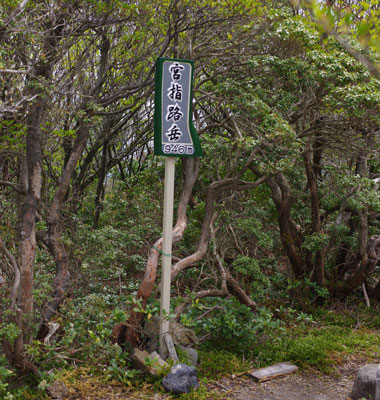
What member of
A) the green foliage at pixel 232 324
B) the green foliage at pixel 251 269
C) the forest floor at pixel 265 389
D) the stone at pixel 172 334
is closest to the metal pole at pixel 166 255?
the stone at pixel 172 334

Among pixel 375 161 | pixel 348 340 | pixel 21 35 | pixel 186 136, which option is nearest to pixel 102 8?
pixel 21 35

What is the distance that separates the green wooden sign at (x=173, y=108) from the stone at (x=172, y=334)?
208cm

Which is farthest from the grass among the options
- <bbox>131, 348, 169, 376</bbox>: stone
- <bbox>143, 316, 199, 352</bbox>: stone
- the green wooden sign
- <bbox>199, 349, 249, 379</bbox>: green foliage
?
the green wooden sign

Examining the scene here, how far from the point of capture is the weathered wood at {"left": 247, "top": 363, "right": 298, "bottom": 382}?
609 centimetres

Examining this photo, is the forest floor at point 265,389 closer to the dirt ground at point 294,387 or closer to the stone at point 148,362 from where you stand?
the dirt ground at point 294,387

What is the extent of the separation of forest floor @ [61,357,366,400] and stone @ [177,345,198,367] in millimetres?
310

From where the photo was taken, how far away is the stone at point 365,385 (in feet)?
18.1

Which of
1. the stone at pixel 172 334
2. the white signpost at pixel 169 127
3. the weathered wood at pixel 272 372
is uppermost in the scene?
the white signpost at pixel 169 127

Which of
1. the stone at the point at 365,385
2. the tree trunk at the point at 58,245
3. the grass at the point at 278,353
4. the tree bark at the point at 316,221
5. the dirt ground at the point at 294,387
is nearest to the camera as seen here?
the grass at the point at 278,353

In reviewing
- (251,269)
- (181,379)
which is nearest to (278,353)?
(251,269)

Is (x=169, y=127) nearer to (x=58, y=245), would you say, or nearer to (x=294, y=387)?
(x=58, y=245)

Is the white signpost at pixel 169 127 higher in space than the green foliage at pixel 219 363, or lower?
higher

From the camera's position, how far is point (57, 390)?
16.7 feet

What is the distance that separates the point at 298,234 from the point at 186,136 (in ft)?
13.4
